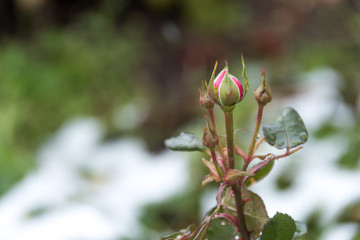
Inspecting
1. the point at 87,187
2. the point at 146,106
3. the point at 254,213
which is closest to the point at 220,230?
the point at 254,213

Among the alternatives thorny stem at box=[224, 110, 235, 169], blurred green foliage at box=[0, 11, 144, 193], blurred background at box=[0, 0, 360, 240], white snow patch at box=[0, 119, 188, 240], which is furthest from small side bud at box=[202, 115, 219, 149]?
blurred green foliage at box=[0, 11, 144, 193]

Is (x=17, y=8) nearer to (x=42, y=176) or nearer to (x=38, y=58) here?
(x=38, y=58)

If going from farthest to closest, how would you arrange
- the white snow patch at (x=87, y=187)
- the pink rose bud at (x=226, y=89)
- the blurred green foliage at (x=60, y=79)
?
the blurred green foliage at (x=60, y=79)
the white snow patch at (x=87, y=187)
the pink rose bud at (x=226, y=89)

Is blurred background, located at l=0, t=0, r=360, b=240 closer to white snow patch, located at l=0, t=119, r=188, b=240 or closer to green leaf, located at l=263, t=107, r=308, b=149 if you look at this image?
white snow patch, located at l=0, t=119, r=188, b=240

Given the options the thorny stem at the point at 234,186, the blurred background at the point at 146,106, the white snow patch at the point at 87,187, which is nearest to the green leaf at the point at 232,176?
the thorny stem at the point at 234,186

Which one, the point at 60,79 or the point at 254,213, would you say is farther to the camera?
the point at 60,79

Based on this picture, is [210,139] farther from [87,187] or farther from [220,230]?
[87,187]

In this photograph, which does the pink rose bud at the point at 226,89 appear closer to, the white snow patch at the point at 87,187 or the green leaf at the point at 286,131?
the green leaf at the point at 286,131
